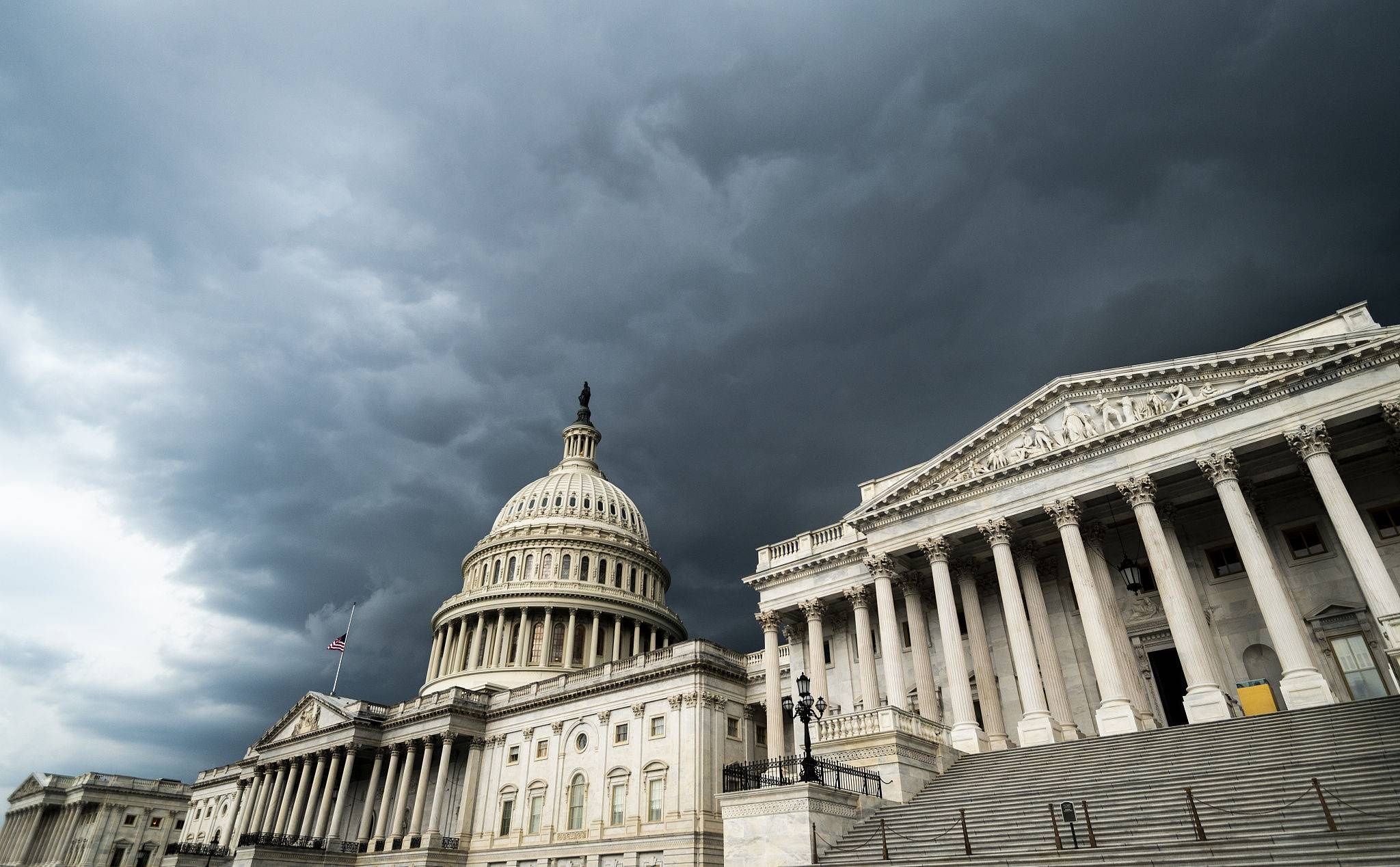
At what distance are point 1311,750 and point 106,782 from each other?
116 meters

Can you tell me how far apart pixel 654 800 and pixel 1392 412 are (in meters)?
38.9

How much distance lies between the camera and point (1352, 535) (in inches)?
974

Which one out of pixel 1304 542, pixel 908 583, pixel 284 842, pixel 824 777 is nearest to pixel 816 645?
pixel 908 583

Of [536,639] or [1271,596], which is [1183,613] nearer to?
[1271,596]

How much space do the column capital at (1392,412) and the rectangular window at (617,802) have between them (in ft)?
134

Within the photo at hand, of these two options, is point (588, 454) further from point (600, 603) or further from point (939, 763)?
point (939, 763)

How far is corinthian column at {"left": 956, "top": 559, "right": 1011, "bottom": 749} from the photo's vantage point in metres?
31.6

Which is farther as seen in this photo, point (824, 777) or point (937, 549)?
point (937, 549)

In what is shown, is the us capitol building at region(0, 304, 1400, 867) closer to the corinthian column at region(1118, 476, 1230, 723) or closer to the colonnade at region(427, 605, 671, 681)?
the corinthian column at region(1118, 476, 1230, 723)

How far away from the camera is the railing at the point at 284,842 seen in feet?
176

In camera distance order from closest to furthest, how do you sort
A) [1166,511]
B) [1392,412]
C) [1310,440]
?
[1392,412]
[1310,440]
[1166,511]

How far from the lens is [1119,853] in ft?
53.0

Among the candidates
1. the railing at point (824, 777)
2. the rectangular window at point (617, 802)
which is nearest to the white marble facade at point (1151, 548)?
the railing at point (824, 777)

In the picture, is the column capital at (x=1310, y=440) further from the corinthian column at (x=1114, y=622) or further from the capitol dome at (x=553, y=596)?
the capitol dome at (x=553, y=596)
